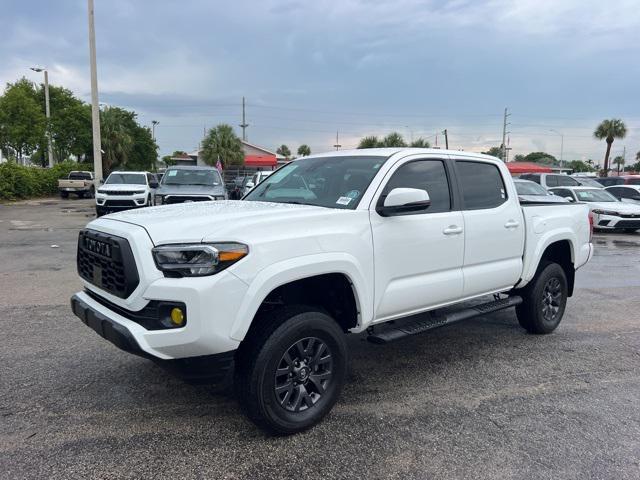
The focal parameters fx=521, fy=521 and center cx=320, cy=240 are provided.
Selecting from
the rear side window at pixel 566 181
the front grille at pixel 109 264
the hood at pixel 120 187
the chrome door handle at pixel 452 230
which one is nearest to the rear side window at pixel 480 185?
the chrome door handle at pixel 452 230

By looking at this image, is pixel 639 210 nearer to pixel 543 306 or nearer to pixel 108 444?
pixel 543 306

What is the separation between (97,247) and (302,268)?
140 cm

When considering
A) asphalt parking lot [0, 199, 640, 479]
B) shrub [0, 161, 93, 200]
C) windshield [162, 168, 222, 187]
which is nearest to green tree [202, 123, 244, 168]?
shrub [0, 161, 93, 200]

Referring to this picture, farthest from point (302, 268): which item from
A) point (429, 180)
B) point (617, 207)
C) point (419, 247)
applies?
point (617, 207)

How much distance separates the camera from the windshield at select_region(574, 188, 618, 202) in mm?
16703

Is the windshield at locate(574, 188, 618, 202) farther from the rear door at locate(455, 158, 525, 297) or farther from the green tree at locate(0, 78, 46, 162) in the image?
the green tree at locate(0, 78, 46, 162)

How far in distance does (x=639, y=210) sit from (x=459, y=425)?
50.2 ft

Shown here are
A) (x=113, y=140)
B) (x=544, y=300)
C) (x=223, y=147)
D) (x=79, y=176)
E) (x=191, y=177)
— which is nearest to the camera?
(x=544, y=300)

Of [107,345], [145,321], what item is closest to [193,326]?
[145,321]

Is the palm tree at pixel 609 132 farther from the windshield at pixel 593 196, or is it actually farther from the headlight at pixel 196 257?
the headlight at pixel 196 257

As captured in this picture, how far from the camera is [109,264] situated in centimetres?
330

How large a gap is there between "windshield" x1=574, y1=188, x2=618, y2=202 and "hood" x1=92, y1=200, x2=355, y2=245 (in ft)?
50.5

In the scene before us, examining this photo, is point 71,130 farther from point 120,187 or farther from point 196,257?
point 196,257

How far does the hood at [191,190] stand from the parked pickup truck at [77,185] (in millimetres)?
18575
